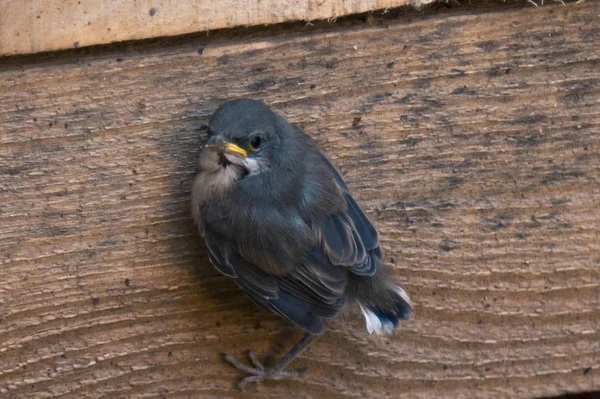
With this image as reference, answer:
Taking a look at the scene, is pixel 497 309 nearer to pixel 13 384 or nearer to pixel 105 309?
pixel 105 309

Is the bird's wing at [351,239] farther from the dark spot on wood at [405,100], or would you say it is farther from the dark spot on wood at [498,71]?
the dark spot on wood at [498,71]

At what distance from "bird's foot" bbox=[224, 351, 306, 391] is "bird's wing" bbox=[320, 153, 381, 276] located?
0.31 metres

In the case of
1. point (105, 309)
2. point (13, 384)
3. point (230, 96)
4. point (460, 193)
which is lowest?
point (13, 384)

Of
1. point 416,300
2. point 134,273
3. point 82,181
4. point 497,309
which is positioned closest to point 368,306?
point 416,300

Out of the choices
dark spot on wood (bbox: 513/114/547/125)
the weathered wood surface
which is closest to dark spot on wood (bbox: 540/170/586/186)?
the weathered wood surface

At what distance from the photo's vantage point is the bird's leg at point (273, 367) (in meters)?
2.43

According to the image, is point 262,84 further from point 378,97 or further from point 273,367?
point 273,367

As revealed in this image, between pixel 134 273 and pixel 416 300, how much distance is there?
70 centimetres

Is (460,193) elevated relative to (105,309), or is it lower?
elevated

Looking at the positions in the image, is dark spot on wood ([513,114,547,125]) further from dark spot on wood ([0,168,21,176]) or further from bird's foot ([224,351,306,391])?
dark spot on wood ([0,168,21,176])

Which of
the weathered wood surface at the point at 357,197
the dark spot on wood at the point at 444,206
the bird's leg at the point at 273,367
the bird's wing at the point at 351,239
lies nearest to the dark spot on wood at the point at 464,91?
the weathered wood surface at the point at 357,197

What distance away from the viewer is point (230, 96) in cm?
247

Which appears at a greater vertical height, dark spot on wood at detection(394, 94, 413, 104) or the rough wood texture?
the rough wood texture

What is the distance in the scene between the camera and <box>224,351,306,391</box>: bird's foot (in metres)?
2.43
